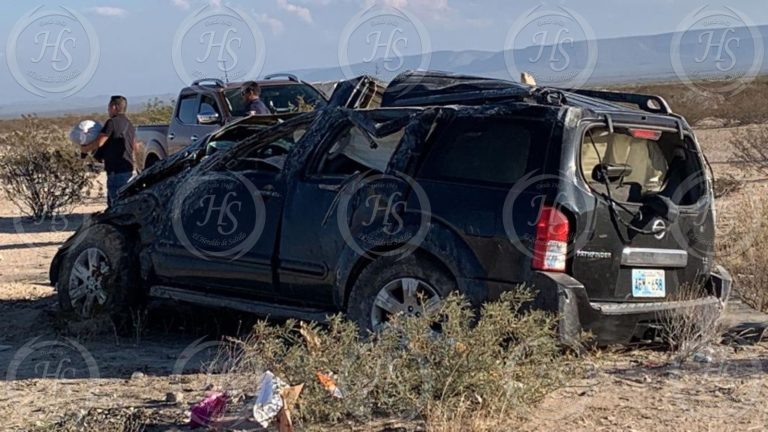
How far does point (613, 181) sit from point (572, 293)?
870 millimetres

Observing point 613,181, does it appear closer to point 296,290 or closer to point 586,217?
point 586,217

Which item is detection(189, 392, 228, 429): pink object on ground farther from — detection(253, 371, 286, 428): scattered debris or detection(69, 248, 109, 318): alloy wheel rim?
detection(69, 248, 109, 318): alloy wheel rim

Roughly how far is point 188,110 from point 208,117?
1.28m

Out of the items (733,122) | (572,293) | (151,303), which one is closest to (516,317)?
(572,293)

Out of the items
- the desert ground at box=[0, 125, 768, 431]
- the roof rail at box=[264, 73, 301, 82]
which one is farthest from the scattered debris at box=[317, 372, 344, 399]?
the roof rail at box=[264, 73, 301, 82]

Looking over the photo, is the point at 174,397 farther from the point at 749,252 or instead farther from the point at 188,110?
the point at 188,110

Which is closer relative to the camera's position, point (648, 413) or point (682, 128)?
point (648, 413)

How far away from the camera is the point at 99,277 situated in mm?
8547

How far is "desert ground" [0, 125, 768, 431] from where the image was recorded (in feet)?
19.0

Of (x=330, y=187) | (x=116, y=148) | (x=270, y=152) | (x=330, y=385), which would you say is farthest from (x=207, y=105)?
(x=330, y=385)

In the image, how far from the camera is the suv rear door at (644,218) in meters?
6.47

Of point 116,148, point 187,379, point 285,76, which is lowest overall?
point 187,379

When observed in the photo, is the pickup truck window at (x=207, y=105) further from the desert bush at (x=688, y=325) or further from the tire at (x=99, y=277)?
the desert bush at (x=688, y=325)

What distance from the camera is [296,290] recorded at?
7379 mm
